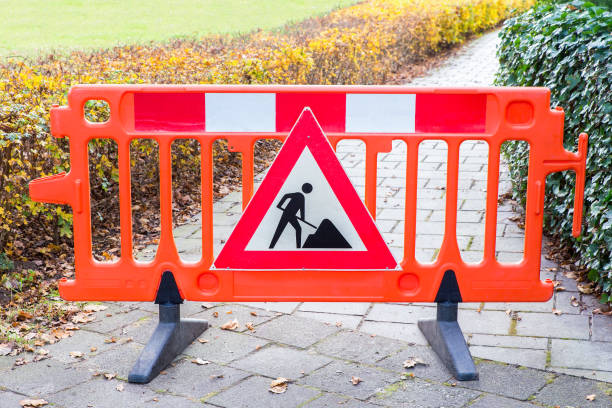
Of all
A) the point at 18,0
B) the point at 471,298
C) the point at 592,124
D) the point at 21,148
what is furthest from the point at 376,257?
the point at 18,0

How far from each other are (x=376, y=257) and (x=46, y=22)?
83.2 feet

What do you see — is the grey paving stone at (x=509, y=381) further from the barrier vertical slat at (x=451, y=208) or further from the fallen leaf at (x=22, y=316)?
the fallen leaf at (x=22, y=316)

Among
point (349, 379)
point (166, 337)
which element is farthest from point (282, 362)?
point (166, 337)

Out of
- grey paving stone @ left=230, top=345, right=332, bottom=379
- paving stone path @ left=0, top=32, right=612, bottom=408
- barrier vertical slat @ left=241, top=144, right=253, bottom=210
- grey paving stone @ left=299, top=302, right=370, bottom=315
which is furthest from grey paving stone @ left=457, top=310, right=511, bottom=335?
barrier vertical slat @ left=241, top=144, right=253, bottom=210

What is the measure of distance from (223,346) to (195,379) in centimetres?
42

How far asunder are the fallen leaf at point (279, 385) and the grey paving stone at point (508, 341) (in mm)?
1131

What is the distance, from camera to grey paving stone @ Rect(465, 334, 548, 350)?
4.36 meters

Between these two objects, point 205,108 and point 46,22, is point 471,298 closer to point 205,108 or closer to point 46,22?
point 205,108

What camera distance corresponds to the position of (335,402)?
12.3 ft

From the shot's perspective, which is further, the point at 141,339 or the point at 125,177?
the point at 141,339

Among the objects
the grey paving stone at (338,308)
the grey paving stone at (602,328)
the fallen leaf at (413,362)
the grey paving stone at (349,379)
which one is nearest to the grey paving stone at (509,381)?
the fallen leaf at (413,362)

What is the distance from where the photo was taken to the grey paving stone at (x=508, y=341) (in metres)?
4.36

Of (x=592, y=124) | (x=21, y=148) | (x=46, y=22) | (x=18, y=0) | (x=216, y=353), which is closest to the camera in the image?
(x=216, y=353)

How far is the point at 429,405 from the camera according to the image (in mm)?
3686
